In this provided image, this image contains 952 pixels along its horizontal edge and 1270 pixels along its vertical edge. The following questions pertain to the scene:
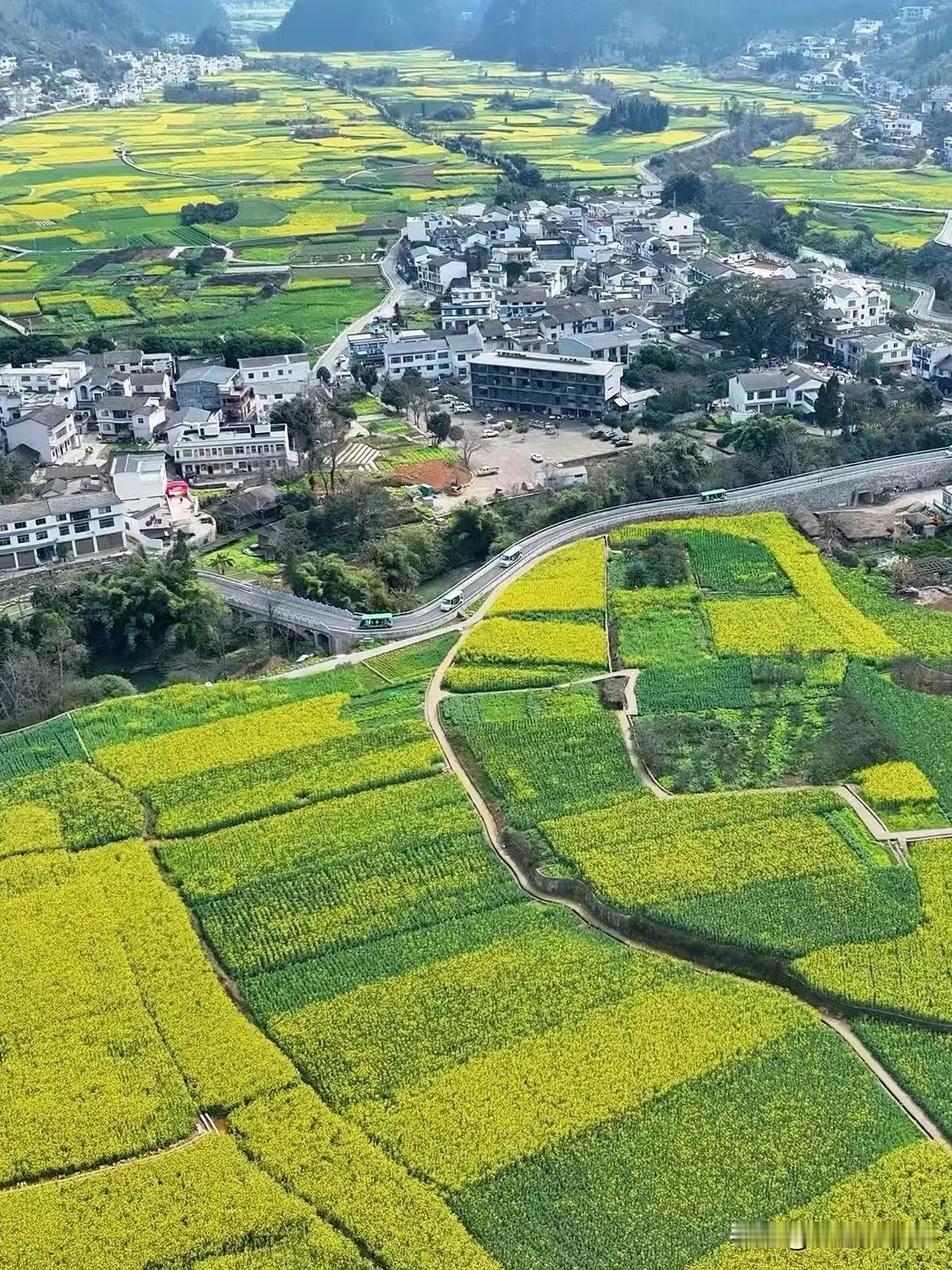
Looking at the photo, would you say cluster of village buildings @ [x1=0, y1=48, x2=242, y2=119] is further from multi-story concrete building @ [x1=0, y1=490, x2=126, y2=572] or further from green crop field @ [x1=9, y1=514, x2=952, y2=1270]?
green crop field @ [x1=9, y1=514, x2=952, y2=1270]

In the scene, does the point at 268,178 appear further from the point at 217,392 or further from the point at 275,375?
the point at 217,392

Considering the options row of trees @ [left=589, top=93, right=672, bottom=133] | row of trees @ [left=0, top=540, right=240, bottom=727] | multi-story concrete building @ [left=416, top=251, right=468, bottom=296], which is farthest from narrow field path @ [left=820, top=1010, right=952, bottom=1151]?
row of trees @ [left=589, top=93, right=672, bottom=133]

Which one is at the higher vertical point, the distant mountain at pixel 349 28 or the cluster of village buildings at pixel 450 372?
the distant mountain at pixel 349 28

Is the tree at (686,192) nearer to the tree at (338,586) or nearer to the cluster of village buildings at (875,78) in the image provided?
the cluster of village buildings at (875,78)

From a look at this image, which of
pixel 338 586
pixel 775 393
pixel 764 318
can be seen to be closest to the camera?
pixel 338 586

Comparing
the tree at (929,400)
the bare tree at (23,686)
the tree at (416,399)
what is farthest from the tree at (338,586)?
the tree at (929,400)

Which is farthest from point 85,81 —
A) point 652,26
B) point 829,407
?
point 829,407

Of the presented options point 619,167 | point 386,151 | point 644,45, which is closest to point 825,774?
point 619,167
